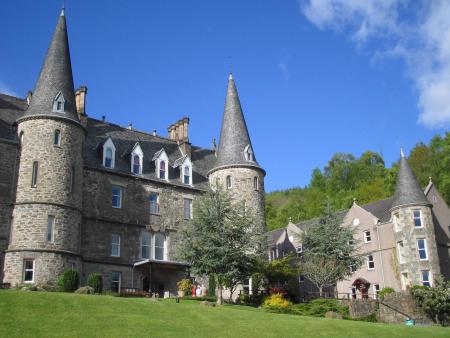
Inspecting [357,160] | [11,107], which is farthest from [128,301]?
[357,160]

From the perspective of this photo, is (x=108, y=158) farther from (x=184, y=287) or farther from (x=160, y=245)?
(x=184, y=287)

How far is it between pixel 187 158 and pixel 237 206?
33.2 feet

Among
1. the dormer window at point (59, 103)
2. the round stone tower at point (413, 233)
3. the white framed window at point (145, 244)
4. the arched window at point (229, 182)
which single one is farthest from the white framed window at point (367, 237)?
the dormer window at point (59, 103)

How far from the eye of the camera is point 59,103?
36375 mm

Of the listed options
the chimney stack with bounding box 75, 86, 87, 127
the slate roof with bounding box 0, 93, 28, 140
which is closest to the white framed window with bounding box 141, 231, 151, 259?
the chimney stack with bounding box 75, 86, 87, 127

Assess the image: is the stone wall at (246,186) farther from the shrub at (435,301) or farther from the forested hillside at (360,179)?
the forested hillside at (360,179)

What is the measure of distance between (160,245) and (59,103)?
12.5 meters

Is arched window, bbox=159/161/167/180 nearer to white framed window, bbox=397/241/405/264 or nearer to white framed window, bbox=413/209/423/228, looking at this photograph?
white framed window, bbox=397/241/405/264

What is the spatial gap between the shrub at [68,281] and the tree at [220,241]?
6.60 m

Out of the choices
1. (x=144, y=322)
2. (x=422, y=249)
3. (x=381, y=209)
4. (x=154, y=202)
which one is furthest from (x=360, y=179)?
(x=144, y=322)

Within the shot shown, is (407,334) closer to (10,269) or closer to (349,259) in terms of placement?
(349,259)

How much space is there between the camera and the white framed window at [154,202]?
41438mm

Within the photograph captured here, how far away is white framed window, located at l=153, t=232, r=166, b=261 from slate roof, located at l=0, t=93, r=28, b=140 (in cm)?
1223

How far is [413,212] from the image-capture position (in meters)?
44.9
